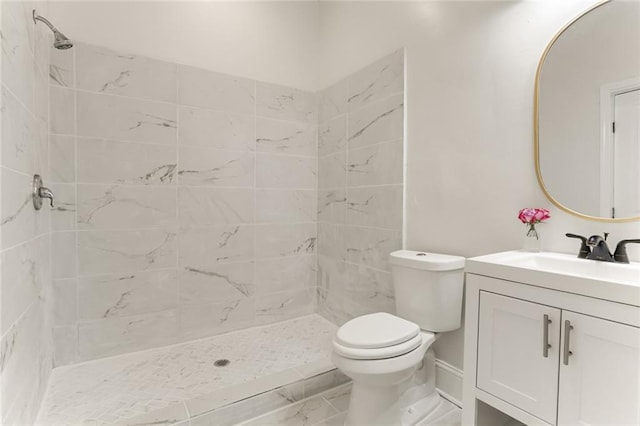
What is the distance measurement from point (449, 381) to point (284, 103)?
2162 millimetres

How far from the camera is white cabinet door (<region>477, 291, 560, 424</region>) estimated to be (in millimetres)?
1024

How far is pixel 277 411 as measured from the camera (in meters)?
1.64

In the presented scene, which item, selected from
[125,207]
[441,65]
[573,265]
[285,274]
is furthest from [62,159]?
[573,265]

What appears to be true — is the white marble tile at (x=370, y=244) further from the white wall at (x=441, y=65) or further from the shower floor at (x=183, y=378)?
the shower floor at (x=183, y=378)

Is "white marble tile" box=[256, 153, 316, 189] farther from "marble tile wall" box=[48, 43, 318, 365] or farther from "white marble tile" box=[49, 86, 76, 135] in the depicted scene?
"white marble tile" box=[49, 86, 76, 135]

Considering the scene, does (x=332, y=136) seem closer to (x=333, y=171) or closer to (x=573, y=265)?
(x=333, y=171)

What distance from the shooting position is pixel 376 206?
2.15 m

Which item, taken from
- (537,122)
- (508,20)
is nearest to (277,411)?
(537,122)

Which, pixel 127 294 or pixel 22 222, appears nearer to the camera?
pixel 22 222

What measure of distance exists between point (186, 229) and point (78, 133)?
0.82 metres

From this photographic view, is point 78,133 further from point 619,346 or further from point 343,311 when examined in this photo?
point 619,346

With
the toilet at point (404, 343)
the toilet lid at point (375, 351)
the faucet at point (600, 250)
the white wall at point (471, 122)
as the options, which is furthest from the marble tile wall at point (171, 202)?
the faucet at point (600, 250)

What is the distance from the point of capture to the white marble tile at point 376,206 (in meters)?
2.01

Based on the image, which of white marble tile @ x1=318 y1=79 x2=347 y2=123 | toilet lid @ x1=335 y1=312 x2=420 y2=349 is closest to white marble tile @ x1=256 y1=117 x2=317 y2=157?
white marble tile @ x1=318 y1=79 x2=347 y2=123
